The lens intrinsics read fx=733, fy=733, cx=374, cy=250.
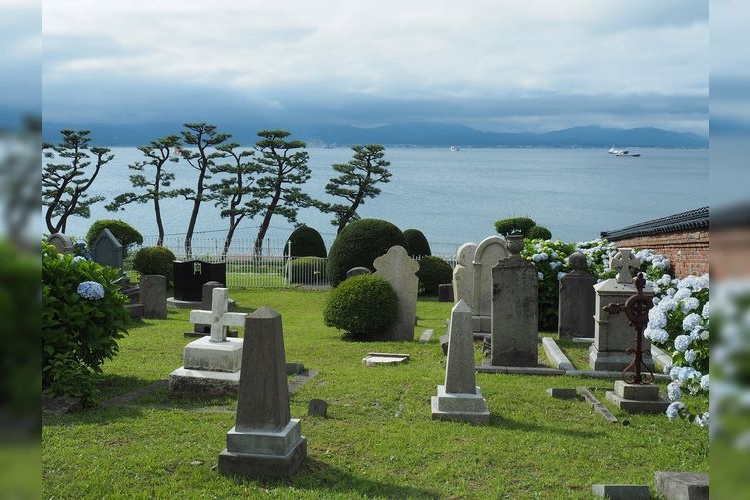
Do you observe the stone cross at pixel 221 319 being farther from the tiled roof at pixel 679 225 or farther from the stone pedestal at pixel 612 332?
the tiled roof at pixel 679 225

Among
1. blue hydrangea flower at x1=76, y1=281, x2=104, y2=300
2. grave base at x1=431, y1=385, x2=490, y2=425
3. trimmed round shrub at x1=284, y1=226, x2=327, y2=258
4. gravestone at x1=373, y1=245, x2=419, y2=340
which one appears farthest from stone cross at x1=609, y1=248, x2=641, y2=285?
trimmed round shrub at x1=284, y1=226, x2=327, y2=258

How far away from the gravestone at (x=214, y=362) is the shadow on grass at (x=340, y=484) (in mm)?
2942

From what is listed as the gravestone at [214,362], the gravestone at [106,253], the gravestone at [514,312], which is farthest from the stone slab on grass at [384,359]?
the gravestone at [106,253]

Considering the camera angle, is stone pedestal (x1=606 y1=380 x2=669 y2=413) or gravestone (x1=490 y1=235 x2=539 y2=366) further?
gravestone (x1=490 y1=235 x2=539 y2=366)

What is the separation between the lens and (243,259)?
93.9 ft

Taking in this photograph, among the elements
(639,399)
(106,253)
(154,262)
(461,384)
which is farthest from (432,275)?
(461,384)

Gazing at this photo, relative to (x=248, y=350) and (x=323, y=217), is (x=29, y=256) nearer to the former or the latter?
(x=248, y=350)

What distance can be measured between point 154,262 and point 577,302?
48.6 ft

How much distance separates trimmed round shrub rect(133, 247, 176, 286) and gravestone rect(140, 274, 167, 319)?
242 inches

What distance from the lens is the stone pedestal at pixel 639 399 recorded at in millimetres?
8734

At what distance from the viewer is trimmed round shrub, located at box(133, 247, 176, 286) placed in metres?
24.0

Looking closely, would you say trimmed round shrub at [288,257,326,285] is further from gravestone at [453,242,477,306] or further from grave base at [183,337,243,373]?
grave base at [183,337,243,373]

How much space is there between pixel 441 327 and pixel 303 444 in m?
10.7

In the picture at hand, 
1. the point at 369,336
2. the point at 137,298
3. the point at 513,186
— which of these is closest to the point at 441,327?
the point at 369,336
